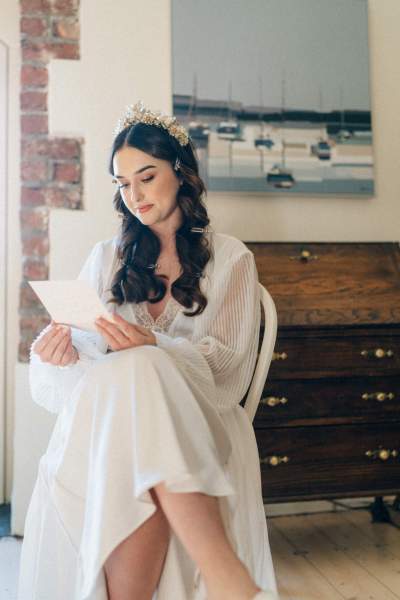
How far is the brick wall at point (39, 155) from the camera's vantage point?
2646mm

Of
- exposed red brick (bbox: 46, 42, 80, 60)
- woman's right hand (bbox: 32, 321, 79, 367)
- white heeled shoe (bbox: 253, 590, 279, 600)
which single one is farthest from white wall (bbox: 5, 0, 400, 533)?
white heeled shoe (bbox: 253, 590, 279, 600)

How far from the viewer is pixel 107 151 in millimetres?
2662

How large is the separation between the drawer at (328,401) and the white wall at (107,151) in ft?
2.47

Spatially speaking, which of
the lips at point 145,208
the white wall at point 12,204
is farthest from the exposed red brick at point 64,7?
the lips at point 145,208

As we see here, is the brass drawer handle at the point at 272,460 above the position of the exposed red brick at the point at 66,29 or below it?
below

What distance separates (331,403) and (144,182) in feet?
3.18

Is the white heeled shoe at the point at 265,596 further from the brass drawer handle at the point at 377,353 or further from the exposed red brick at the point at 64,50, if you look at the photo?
the exposed red brick at the point at 64,50

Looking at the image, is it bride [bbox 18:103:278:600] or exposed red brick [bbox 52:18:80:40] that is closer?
bride [bbox 18:103:278:600]

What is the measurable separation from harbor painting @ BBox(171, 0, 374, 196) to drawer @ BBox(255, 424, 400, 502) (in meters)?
1.03

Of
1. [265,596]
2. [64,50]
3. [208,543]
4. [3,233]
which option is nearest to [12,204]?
[3,233]

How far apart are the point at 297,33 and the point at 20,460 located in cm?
206

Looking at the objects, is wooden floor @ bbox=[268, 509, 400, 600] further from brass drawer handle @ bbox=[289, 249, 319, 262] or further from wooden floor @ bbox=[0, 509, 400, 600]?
brass drawer handle @ bbox=[289, 249, 319, 262]

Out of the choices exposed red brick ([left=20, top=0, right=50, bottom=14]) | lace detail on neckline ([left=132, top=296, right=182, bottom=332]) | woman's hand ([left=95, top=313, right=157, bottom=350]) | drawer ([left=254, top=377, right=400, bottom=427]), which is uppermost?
exposed red brick ([left=20, top=0, right=50, bottom=14])

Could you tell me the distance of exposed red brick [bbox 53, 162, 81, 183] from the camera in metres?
2.65
